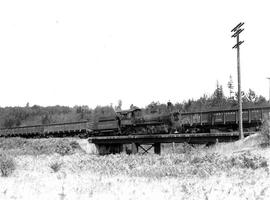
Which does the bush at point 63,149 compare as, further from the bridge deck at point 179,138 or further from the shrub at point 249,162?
the shrub at point 249,162

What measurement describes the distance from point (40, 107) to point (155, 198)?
12209 centimetres

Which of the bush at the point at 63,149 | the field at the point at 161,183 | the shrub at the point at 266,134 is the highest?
the shrub at the point at 266,134

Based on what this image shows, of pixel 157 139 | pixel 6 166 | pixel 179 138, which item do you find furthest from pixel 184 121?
pixel 6 166

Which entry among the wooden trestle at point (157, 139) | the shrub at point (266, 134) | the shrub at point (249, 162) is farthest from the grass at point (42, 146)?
the shrub at point (249, 162)

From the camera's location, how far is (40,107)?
416ft

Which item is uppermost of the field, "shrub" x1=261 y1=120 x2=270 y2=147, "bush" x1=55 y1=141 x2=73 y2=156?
"shrub" x1=261 y1=120 x2=270 y2=147

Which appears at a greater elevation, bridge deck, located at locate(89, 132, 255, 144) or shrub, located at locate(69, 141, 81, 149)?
bridge deck, located at locate(89, 132, 255, 144)

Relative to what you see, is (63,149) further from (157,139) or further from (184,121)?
(184,121)

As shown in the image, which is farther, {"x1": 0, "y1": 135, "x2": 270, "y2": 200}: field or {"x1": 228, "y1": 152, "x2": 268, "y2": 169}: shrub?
{"x1": 228, "y1": 152, "x2": 268, "y2": 169}: shrub

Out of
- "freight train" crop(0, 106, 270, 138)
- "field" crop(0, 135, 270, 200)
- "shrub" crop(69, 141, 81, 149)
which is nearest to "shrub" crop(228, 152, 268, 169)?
"field" crop(0, 135, 270, 200)

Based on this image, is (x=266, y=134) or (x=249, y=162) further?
(x=266, y=134)

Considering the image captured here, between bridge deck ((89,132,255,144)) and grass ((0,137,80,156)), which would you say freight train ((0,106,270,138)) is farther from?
grass ((0,137,80,156))

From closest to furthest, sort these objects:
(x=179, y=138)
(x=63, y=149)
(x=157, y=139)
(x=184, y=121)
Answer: (x=179, y=138)
(x=157, y=139)
(x=184, y=121)
(x=63, y=149)

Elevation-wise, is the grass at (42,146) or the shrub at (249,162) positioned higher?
the shrub at (249,162)
